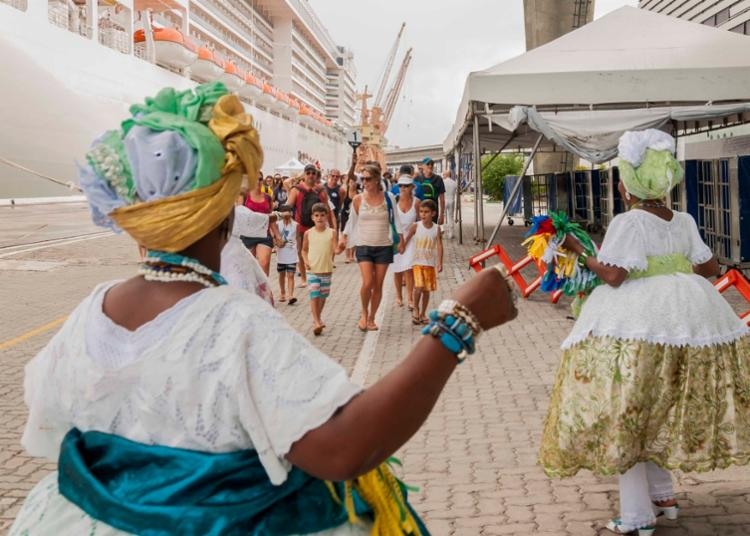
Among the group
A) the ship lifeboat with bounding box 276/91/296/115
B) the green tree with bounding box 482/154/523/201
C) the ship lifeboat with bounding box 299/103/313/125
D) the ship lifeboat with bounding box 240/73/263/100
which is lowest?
the green tree with bounding box 482/154/523/201

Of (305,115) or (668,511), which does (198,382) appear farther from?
(305,115)

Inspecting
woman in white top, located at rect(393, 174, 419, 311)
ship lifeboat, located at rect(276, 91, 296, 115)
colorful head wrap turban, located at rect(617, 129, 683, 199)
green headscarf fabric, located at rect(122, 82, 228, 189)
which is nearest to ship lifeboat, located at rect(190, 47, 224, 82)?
ship lifeboat, located at rect(276, 91, 296, 115)

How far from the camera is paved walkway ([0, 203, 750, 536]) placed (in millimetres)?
4039

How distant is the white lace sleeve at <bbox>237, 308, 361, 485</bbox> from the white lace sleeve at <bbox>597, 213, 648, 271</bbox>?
103 inches

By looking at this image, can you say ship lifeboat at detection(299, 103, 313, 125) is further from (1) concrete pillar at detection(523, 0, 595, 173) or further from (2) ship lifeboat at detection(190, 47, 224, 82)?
(1) concrete pillar at detection(523, 0, 595, 173)

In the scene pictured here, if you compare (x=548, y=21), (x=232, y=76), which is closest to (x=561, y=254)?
(x=548, y=21)

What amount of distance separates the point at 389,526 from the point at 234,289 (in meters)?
0.54

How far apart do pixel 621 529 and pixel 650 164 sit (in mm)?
1621

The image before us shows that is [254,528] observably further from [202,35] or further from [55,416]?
[202,35]

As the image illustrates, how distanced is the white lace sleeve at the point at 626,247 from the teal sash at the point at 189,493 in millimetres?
2553

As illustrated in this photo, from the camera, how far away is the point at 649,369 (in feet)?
12.0

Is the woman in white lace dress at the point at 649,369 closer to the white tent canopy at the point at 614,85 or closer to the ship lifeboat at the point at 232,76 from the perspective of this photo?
the white tent canopy at the point at 614,85

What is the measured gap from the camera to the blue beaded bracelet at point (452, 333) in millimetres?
1466

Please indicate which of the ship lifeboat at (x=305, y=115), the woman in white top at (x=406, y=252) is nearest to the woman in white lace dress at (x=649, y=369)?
the woman in white top at (x=406, y=252)
